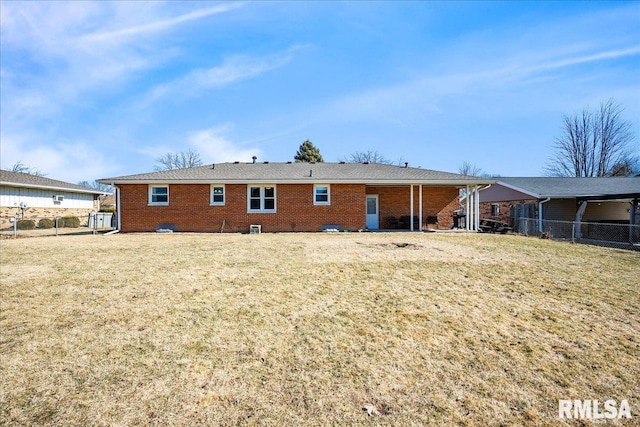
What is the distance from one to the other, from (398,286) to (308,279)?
6.33 ft

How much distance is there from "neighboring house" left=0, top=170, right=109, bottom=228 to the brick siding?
8436 mm

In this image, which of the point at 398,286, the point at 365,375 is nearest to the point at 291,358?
the point at 365,375

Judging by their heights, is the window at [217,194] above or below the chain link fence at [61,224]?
above

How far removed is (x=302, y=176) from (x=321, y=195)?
1490 mm

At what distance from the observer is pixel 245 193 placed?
721 inches

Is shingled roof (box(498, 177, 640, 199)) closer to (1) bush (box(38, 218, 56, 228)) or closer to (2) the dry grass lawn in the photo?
(2) the dry grass lawn

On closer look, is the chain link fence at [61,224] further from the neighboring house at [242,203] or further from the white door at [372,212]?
the white door at [372,212]

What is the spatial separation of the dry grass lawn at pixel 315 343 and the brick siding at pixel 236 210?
936cm

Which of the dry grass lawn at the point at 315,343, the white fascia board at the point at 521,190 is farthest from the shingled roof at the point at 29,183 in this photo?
the white fascia board at the point at 521,190

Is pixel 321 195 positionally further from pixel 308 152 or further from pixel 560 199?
pixel 308 152

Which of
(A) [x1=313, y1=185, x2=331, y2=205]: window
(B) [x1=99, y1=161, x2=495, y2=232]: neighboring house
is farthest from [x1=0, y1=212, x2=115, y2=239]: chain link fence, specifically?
(A) [x1=313, y1=185, x2=331, y2=205]: window

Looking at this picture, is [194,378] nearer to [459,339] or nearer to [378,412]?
[378,412]

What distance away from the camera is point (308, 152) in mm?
43594

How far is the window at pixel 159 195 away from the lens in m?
18.3
